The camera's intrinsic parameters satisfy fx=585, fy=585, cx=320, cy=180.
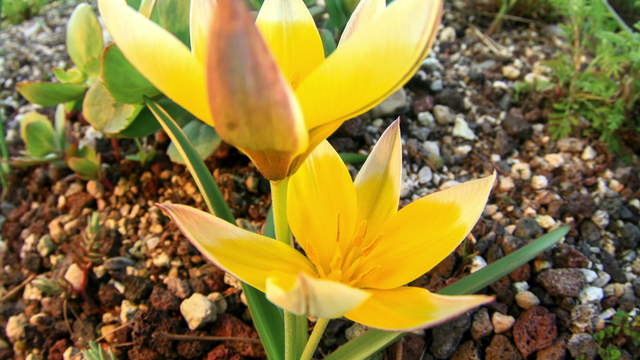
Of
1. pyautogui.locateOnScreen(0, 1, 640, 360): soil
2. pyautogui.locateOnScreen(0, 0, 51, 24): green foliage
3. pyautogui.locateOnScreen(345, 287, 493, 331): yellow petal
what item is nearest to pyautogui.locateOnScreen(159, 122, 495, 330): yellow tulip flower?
pyautogui.locateOnScreen(345, 287, 493, 331): yellow petal

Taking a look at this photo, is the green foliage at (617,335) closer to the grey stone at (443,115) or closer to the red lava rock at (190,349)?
the grey stone at (443,115)

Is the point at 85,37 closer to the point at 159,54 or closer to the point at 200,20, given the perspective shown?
the point at 200,20

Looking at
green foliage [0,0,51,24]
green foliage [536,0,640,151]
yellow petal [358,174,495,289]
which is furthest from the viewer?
green foliage [0,0,51,24]

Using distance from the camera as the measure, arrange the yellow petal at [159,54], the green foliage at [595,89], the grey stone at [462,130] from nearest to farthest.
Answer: the yellow petal at [159,54], the green foliage at [595,89], the grey stone at [462,130]

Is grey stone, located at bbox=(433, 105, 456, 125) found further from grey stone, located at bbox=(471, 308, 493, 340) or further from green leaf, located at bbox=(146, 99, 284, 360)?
green leaf, located at bbox=(146, 99, 284, 360)

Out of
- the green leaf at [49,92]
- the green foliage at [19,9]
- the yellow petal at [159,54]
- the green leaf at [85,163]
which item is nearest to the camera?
the yellow petal at [159,54]

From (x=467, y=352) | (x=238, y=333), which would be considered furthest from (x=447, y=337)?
(x=238, y=333)

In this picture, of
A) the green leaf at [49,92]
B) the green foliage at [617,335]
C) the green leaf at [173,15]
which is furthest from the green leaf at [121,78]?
the green foliage at [617,335]
